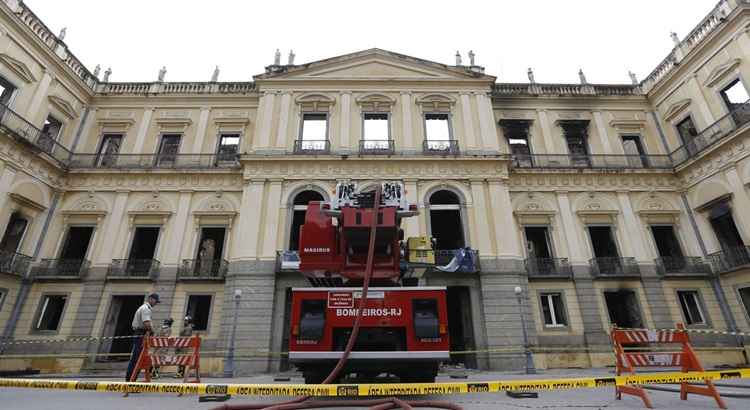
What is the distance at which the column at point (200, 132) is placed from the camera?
17.6 m

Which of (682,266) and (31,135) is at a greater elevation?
(31,135)

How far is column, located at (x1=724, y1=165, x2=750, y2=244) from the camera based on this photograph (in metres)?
13.8

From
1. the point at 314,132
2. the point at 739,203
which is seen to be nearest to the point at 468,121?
the point at 314,132

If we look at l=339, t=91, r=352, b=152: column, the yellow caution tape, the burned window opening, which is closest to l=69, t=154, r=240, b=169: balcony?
l=339, t=91, r=352, b=152: column

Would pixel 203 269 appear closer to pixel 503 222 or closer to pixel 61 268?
pixel 61 268

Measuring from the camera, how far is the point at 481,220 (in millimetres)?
14828

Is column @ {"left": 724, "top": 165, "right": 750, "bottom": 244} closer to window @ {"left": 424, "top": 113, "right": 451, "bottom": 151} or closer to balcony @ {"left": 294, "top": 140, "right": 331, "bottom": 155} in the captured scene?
window @ {"left": 424, "top": 113, "right": 451, "bottom": 151}

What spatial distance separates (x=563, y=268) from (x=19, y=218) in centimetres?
2335

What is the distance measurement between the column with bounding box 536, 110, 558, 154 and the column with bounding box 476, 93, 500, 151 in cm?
326

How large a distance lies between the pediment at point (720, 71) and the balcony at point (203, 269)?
23.2 m

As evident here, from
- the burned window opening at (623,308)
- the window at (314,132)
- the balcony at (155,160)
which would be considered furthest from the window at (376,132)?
the burned window opening at (623,308)

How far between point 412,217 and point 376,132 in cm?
499

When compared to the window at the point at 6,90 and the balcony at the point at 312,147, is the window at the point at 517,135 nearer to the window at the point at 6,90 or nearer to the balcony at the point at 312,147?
the balcony at the point at 312,147

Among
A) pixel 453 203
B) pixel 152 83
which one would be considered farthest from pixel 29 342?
pixel 453 203
